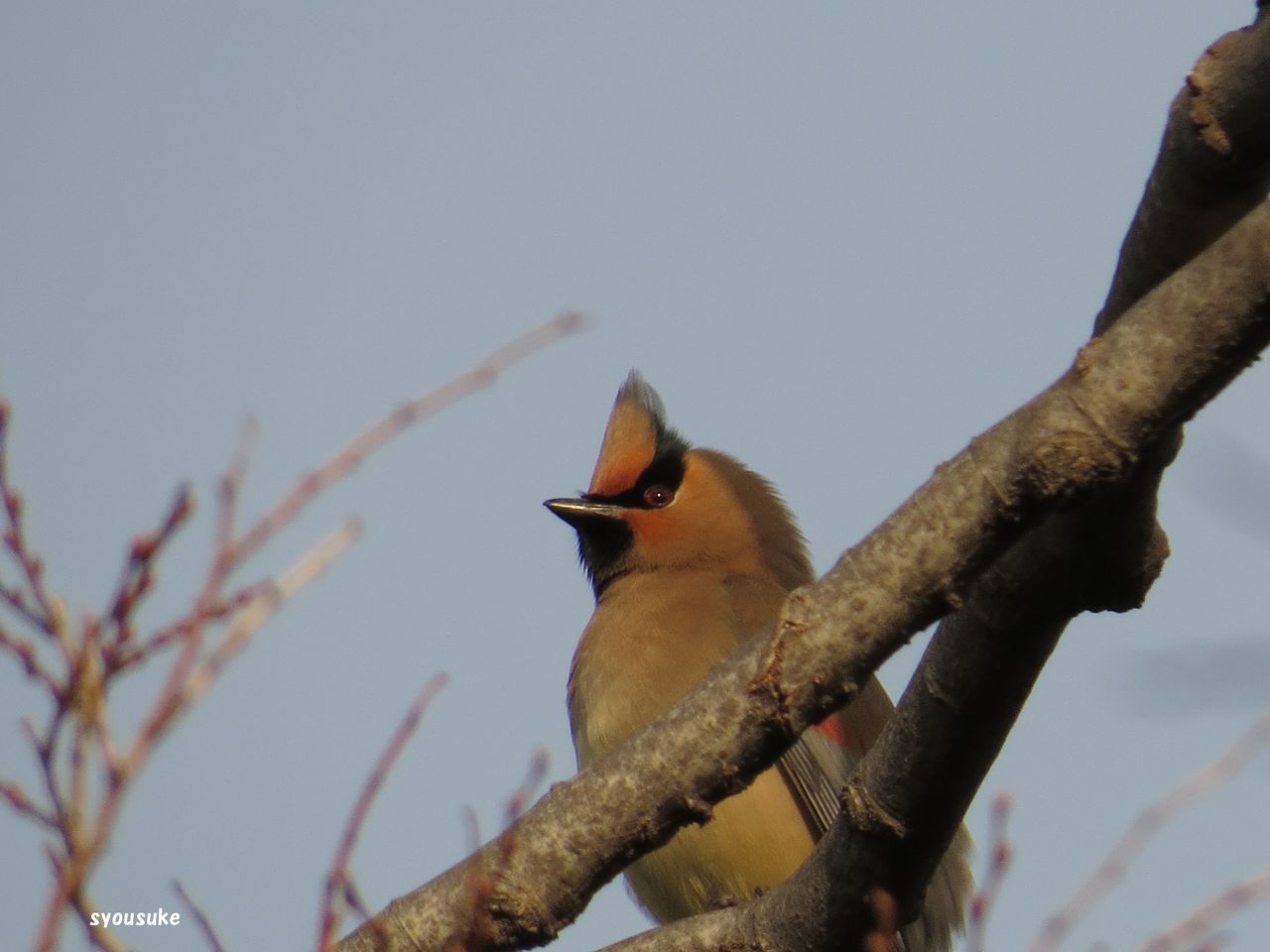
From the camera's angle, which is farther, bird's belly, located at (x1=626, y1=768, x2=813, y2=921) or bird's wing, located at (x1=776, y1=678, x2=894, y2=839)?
bird's wing, located at (x1=776, y1=678, x2=894, y2=839)

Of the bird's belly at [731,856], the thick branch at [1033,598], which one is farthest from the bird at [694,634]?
the thick branch at [1033,598]

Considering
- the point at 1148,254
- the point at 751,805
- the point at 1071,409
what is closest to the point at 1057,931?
the point at 1071,409

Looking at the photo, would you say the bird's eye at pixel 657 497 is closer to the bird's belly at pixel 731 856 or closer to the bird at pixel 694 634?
the bird at pixel 694 634

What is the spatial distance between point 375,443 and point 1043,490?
0.90 meters

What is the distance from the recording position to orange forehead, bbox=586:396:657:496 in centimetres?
669

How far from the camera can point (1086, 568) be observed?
111 inches

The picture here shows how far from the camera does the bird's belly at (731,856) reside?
201 inches

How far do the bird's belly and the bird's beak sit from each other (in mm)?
1606

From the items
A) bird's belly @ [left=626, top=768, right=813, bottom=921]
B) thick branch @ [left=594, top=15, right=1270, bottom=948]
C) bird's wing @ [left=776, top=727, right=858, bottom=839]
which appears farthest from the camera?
bird's wing @ [left=776, top=727, right=858, bottom=839]

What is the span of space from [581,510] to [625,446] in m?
0.29

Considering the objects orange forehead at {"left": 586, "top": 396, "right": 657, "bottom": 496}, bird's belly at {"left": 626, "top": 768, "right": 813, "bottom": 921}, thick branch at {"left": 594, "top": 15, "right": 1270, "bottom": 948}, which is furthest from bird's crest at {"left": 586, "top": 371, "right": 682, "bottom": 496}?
thick branch at {"left": 594, "top": 15, "right": 1270, "bottom": 948}

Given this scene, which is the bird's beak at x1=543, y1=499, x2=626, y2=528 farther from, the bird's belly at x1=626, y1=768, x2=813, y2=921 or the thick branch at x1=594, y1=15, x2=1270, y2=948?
the thick branch at x1=594, y1=15, x2=1270, y2=948

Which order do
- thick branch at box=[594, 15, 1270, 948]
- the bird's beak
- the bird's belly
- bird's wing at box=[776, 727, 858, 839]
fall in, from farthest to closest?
1. the bird's beak
2. bird's wing at box=[776, 727, 858, 839]
3. the bird's belly
4. thick branch at box=[594, 15, 1270, 948]

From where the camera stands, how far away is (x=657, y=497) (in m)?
6.63
